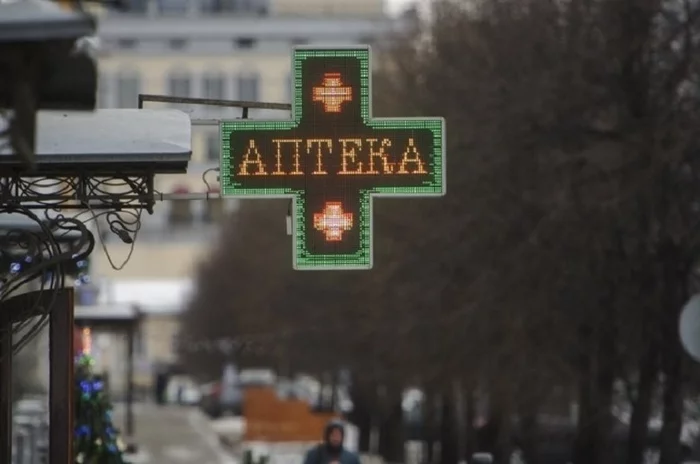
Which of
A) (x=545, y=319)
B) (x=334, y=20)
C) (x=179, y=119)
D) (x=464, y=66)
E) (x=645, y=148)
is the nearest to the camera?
(x=179, y=119)

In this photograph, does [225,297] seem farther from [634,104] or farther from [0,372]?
[0,372]

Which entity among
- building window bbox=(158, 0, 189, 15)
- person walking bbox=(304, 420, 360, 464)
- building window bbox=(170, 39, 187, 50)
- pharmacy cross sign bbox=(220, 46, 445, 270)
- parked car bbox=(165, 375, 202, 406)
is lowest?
parked car bbox=(165, 375, 202, 406)

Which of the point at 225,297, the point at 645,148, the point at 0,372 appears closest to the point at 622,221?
the point at 645,148

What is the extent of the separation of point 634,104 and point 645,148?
93cm

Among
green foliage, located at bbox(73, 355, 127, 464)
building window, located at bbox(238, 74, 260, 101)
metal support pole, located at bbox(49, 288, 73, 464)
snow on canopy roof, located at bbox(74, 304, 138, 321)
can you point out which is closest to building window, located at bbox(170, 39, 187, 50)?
building window, located at bbox(238, 74, 260, 101)

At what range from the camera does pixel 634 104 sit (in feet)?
66.1

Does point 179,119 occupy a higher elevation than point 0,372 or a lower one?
higher

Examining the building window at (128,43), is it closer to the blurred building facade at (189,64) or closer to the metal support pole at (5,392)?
the blurred building facade at (189,64)

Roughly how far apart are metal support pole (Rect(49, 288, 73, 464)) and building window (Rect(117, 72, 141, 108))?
3489 inches

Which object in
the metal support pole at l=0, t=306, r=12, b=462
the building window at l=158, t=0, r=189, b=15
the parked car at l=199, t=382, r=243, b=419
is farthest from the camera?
the building window at l=158, t=0, r=189, b=15

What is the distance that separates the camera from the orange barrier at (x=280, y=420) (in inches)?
1436

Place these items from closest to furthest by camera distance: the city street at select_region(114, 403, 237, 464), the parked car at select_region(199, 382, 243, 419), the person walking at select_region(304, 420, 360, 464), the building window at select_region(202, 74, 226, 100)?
the person walking at select_region(304, 420, 360, 464) < the city street at select_region(114, 403, 237, 464) < the parked car at select_region(199, 382, 243, 419) < the building window at select_region(202, 74, 226, 100)

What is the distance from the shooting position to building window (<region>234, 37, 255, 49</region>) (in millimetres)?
102438

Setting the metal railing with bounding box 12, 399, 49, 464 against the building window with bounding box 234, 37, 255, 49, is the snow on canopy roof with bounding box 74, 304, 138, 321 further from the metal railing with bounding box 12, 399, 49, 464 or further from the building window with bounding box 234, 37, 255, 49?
the building window with bounding box 234, 37, 255, 49
